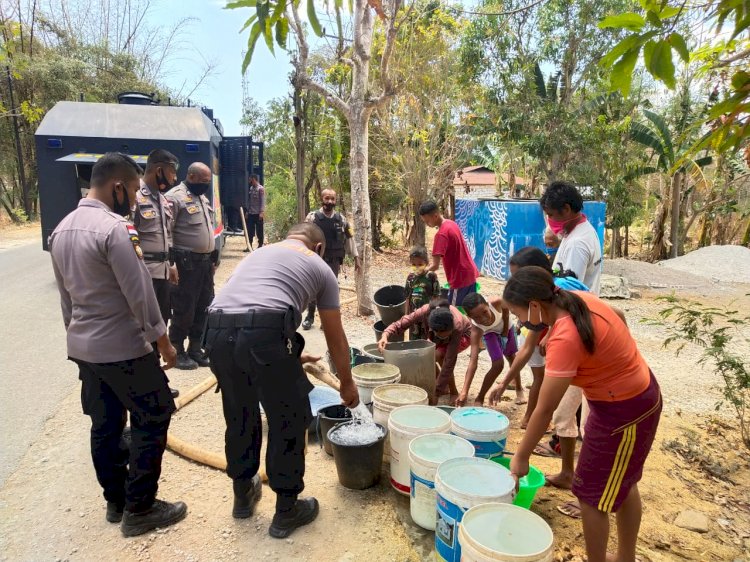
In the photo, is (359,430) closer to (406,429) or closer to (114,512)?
(406,429)

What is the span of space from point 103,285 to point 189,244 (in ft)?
8.41

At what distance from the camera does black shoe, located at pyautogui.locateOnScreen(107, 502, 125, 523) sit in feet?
9.25

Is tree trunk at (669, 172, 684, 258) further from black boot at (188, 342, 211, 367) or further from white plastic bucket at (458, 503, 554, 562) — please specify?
white plastic bucket at (458, 503, 554, 562)

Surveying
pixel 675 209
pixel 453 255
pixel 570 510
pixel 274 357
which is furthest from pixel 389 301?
pixel 675 209

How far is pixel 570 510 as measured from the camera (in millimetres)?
2939

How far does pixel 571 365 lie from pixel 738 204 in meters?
19.6

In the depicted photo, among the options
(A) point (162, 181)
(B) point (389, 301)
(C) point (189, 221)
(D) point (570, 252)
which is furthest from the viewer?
(B) point (389, 301)

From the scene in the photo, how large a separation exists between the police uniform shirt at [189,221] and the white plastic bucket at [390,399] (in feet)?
8.50

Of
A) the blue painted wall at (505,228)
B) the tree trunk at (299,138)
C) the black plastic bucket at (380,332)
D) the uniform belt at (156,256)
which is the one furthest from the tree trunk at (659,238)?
the uniform belt at (156,256)

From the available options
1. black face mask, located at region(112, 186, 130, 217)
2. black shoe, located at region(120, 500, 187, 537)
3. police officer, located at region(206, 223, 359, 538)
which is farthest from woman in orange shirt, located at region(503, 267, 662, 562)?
black face mask, located at region(112, 186, 130, 217)

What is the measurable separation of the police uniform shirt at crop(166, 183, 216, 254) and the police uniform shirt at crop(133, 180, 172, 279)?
0.23 meters

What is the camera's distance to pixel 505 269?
12.0m

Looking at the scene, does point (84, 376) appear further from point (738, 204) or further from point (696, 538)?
point (738, 204)

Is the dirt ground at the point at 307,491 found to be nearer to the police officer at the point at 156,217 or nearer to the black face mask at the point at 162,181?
the police officer at the point at 156,217
